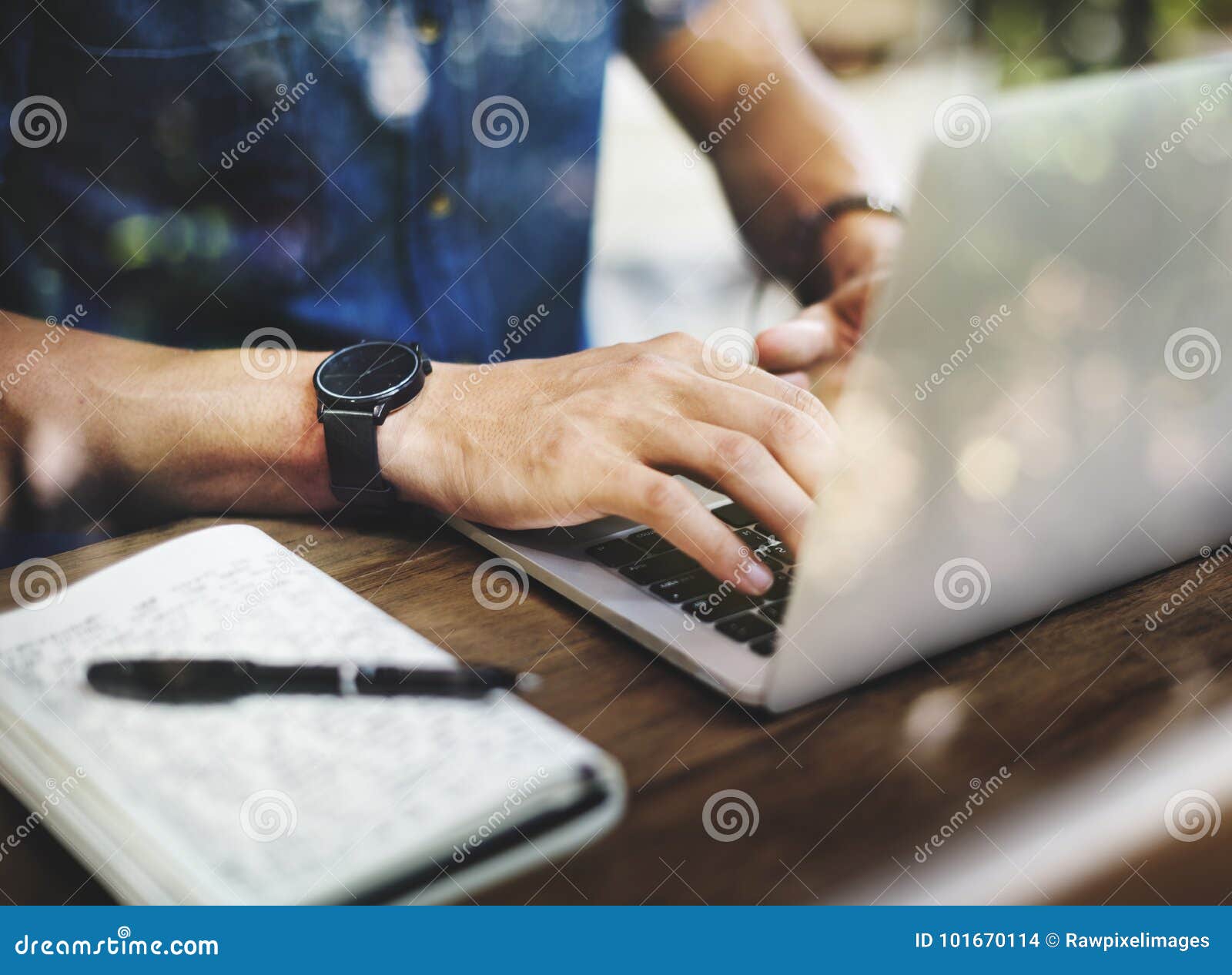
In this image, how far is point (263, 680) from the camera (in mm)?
557

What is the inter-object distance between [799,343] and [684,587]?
16.8 inches

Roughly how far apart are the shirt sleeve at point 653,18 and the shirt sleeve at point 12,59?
0.80 metres

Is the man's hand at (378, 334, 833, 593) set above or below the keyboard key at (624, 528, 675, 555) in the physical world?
above

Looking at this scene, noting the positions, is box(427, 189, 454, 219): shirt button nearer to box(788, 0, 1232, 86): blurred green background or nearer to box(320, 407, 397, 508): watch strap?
box(320, 407, 397, 508): watch strap

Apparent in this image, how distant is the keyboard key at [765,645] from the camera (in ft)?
1.88

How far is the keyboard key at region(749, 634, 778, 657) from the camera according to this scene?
57cm

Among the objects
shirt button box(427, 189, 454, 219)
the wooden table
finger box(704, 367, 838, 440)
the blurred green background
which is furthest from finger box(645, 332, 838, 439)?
the blurred green background

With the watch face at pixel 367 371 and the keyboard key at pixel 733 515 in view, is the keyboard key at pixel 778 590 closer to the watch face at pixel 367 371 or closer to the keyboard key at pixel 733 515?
the keyboard key at pixel 733 515

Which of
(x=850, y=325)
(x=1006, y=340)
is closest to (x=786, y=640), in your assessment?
(x=1006, y=340)

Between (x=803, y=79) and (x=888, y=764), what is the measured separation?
4.19ft

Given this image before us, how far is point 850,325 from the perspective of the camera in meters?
1.04

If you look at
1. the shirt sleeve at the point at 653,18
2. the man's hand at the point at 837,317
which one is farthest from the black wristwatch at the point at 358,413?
the shirt sleeve at the point at 653,18

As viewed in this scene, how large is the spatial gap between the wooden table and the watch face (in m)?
0.23

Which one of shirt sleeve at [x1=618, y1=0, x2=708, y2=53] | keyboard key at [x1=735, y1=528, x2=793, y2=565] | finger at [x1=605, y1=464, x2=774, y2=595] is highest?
shirt sleeve at [x1=618, y1=0, x2=708, y2=53]
